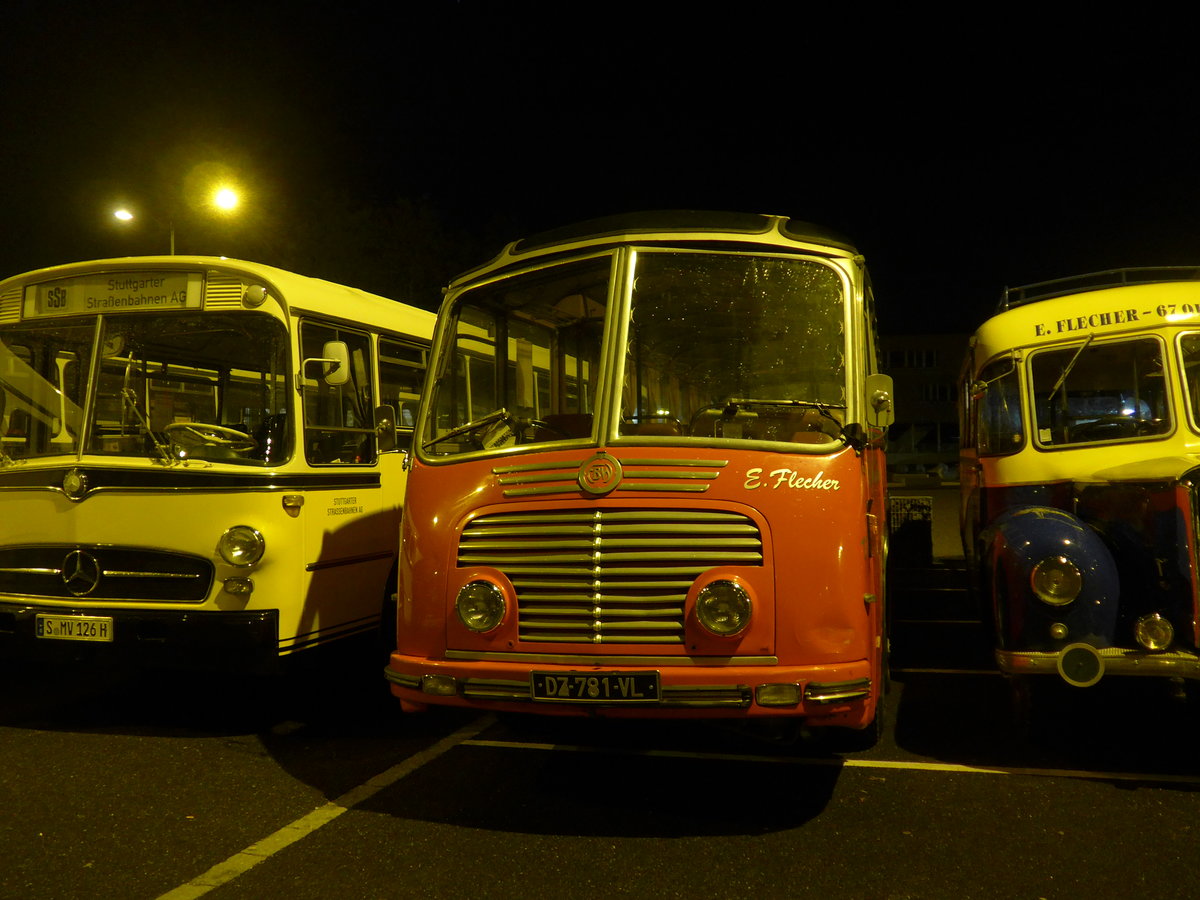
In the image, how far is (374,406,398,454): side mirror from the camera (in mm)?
5711

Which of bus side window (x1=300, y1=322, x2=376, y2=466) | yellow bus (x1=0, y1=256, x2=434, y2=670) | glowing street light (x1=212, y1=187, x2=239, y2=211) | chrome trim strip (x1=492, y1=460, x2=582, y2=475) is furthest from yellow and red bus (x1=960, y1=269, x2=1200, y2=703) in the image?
glowing street light (x1=212, y1=187, x2=239, y2=211)

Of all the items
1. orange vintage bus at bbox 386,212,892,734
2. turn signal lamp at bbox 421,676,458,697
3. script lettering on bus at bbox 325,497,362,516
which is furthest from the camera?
script lettering on bus at bbox 325,497,362,516

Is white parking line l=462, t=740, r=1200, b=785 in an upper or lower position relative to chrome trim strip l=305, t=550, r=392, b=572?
lower

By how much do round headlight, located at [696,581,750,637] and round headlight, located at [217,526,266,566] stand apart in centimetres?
288

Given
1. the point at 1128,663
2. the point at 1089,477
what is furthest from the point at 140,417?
the point at 1089,477

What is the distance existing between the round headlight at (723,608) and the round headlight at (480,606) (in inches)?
36.7

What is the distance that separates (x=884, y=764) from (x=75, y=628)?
15.6 ft

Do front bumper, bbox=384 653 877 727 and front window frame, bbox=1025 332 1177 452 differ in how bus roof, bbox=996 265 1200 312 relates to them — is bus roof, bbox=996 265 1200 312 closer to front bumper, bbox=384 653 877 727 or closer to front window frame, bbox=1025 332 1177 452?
front window frame, bbox=1025 332 1177 452

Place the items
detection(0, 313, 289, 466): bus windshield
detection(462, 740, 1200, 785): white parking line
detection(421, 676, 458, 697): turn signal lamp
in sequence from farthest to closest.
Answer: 1. detection(0, 313, 289, 466): bus windshield
2. detection(462, 740, 1200, 785): white parking line
3. detection(421, 676, 458, 697): turn signal lamp

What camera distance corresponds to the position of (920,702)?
6.55 m

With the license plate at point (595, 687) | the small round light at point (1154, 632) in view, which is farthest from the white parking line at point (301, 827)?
the small round light at point (1154, 632)

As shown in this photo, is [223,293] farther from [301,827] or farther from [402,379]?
[301,827]

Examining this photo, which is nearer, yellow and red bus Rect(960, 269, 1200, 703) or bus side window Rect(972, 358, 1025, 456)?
yellow and red bus Rect(960, 269, 1200, 703)

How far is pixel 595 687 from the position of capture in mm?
4082
